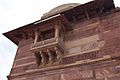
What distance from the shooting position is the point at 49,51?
6.46 metres

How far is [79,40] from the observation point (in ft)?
21.5

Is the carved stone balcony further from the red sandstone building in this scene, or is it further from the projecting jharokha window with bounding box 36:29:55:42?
the projecting jharokha window with bounding box 36:29:55:42

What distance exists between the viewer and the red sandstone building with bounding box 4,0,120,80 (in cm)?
555

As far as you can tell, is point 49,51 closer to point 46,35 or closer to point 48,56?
point 48,56

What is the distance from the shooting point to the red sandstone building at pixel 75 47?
18.2 feet

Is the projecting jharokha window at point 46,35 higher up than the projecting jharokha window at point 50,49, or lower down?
higher up

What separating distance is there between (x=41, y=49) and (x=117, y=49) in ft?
8.85

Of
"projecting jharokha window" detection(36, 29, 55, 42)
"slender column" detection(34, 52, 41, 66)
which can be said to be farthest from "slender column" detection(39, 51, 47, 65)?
"projecting jharokha window" detection(36, 29, 55, 42)

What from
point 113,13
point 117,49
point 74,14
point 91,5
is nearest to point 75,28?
point 74,14

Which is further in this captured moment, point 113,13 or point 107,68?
point 113,13

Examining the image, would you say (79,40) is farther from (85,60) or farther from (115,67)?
(115,67)

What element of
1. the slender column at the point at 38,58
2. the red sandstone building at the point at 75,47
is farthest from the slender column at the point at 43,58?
the slender column at the point at 38,58

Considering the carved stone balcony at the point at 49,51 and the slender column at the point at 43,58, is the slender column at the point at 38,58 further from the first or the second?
the slender column at the point at 43,58

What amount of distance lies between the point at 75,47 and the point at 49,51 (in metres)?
0.98
